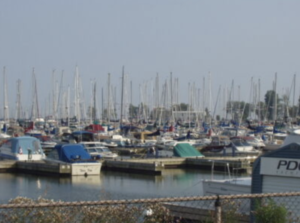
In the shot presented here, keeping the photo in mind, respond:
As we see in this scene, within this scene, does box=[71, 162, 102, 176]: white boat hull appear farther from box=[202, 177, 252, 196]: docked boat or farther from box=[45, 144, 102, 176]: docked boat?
box=[202, 177, 252, 196]: docked boat

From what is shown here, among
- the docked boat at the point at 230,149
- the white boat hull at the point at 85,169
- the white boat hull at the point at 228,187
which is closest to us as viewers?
the white boat hull at the point at 228,187

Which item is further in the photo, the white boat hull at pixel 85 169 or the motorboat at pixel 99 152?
the motorboat at pixel 99 152

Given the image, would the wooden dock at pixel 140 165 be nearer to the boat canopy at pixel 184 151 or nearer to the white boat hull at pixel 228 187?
the boat canopy at pixel 184 151

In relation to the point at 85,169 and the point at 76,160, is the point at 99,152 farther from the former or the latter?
the point at 85,169

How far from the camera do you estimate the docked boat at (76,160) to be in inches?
1660

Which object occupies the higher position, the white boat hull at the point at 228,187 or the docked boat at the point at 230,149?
the white boat hull at the point at 228,187

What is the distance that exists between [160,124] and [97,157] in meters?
48.4

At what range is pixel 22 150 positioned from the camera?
158ft

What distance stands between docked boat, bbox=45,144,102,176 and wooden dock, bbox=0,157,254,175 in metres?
0.60

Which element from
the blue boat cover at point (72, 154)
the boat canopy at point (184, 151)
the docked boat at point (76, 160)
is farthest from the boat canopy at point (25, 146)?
the boat canopy at point (184, 151)

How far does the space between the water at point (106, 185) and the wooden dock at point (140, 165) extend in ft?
2.19

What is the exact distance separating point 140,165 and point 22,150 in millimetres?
9634

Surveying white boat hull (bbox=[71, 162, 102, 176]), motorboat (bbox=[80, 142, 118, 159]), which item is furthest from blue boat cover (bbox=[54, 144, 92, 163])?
motorboat (bbox=[80, 142, 118, 159])

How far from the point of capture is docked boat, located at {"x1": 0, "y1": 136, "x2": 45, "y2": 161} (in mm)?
47875
